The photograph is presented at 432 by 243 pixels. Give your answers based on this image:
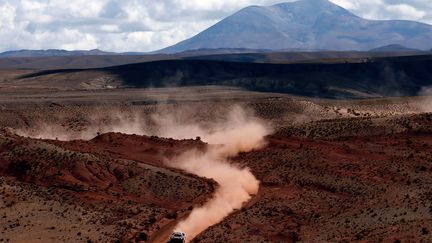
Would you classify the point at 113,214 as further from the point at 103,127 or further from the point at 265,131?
the point at 103,127

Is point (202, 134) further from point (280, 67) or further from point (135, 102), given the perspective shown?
point (280, 67)

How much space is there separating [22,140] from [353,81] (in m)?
131

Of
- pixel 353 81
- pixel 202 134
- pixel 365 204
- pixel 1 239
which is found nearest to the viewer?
pixel 1 239

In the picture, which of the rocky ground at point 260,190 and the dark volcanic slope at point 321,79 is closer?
the rocky ground at point 260,190

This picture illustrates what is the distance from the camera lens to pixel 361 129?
7006cm

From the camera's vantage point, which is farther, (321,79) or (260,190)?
(321,79)

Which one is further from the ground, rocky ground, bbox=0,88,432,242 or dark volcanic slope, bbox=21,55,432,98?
rocky ground, bbox=0,88,432,242

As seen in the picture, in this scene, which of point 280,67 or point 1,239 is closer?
point 1,239

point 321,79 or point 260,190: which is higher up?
point 260,190

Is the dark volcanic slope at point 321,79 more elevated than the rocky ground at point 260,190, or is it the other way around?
the rocky ground at point 260,190

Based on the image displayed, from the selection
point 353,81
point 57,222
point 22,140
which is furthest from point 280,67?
point 57,222

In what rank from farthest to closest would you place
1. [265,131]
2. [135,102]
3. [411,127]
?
1. [135,102]
2. [265,131]
3. [411,127]

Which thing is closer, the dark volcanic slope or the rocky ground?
the rocky ground

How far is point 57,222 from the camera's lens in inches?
1642
